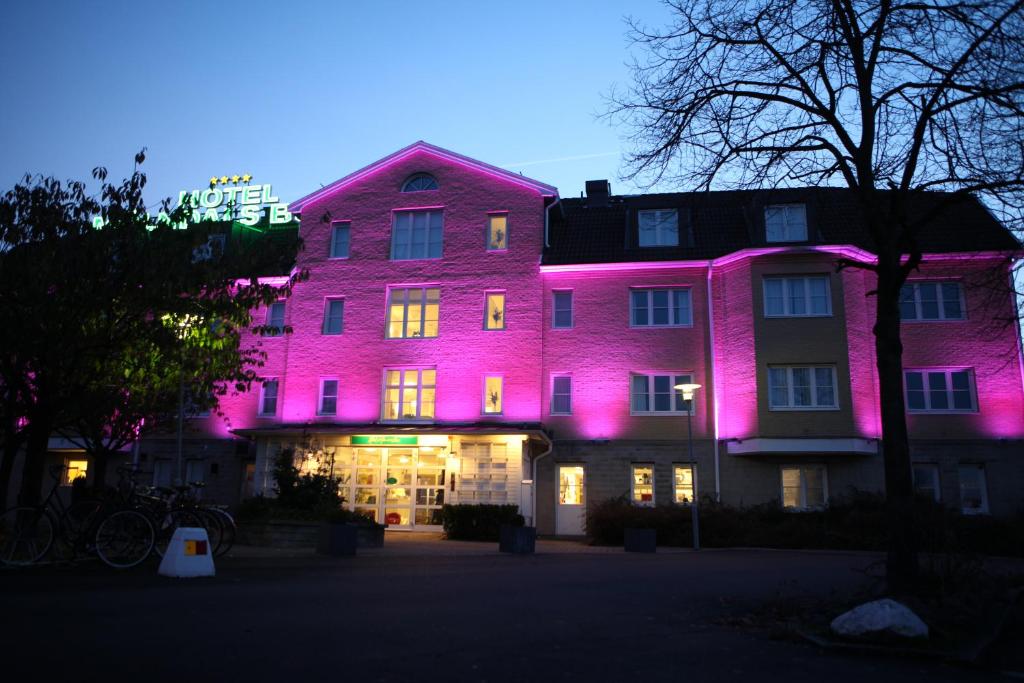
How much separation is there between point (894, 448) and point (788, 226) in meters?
19.6

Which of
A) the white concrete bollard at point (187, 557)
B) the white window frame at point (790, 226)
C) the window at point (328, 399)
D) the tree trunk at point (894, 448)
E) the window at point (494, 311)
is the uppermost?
the white window frame at point (790, 226)

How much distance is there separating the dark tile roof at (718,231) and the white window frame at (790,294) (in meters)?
1.19

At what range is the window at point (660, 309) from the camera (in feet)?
93.6

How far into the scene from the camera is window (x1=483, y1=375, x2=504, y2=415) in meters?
28.4

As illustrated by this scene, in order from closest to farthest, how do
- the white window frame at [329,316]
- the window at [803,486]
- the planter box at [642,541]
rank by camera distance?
1. the planter box at [642,541]
2. the window at [803,486]
3. the white window frame at [329,316]

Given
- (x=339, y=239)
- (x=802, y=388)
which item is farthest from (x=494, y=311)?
(x=802, y=388)

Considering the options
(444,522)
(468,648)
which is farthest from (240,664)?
(444,522)

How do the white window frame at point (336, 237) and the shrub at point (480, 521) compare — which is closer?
the shrub at point (480, 521)

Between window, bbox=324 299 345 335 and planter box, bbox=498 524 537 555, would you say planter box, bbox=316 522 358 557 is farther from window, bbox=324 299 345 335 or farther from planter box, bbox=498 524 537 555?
window, bbox=324 299 345 335

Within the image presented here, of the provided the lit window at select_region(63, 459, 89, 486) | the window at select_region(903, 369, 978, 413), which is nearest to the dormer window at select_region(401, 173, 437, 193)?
the window at select_region(903, 369, 978, 413)

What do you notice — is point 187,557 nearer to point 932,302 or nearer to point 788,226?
point 788,226

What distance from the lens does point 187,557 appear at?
11.1 meters

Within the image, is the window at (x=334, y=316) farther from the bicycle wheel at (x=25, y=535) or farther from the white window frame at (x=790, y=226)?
the bicycle wheel at (x=25, y=535)

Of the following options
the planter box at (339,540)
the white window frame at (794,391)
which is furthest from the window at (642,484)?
the planter box at (339,540)
